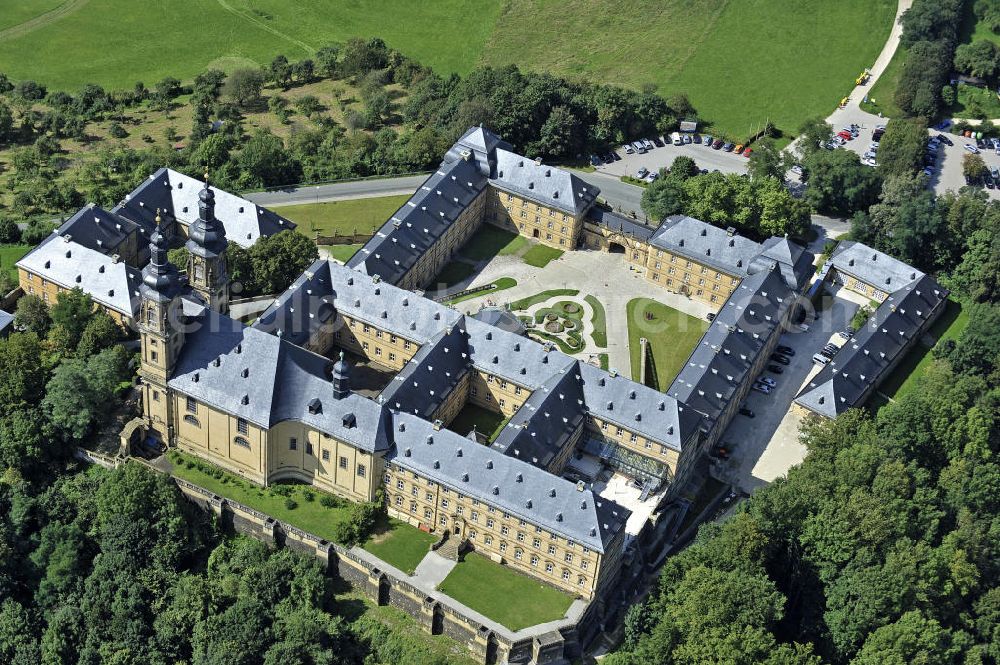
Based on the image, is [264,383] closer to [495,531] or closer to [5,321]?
[495,531]

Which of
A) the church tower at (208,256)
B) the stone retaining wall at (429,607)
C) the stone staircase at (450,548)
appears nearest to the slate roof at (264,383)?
the church tower at (208,256)

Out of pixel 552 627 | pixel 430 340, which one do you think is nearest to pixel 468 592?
pixel 552 627

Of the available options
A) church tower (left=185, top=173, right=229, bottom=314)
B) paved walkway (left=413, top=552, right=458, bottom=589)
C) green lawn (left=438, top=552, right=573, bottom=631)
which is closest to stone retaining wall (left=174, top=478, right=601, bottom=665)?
green lawn (left=438, top=552, right=573, bottom=631)

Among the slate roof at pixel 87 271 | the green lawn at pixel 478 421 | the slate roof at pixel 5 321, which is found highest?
the slate roof at pixel 87 271

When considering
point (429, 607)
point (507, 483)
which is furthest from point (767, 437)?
point (429, 607)

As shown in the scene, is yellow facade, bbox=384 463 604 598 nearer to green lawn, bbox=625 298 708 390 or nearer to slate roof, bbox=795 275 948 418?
green lawn, bbox=625 298 708 390

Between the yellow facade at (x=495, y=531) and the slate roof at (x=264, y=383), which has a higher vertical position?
the slate roof at (x=264, y=383)

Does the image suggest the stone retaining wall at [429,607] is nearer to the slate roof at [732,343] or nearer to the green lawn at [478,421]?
the green lawn at [478,421]
